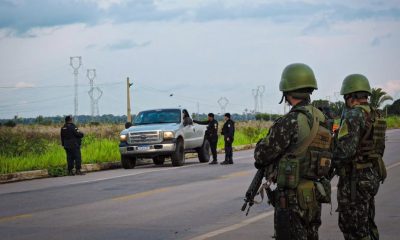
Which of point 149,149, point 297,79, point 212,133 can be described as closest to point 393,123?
point 212,133

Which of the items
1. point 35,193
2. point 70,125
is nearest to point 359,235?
point 35,193

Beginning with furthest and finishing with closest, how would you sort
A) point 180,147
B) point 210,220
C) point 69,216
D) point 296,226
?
1. point 180,147
2. point 69,216
3. point 210,220
4. point 296,226

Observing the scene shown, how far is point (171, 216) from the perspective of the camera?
11477mm

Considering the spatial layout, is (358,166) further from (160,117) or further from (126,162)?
(160,117)

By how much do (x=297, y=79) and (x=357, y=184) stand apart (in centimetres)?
162

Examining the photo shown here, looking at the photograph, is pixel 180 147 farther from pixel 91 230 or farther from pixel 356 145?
pixel 356 145

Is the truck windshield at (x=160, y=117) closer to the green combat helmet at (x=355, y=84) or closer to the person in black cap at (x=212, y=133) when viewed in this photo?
the person in black cap at (x=212, y=133)

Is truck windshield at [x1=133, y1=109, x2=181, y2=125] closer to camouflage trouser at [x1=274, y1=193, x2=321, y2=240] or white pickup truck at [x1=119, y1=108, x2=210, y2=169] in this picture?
white pickup truck at [x1=119, y1=108, x2=210, y2=169]

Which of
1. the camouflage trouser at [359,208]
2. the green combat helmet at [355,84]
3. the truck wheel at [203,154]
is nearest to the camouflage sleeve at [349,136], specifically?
the camouflage trouser at [359,208]

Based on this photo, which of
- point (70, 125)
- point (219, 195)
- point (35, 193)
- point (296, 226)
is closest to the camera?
point (296, 226)

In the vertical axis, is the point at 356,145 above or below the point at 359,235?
above

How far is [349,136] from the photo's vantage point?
22.0ft

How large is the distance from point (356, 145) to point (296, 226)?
1.55 metres

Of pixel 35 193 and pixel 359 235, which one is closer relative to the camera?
pixel 359 235
